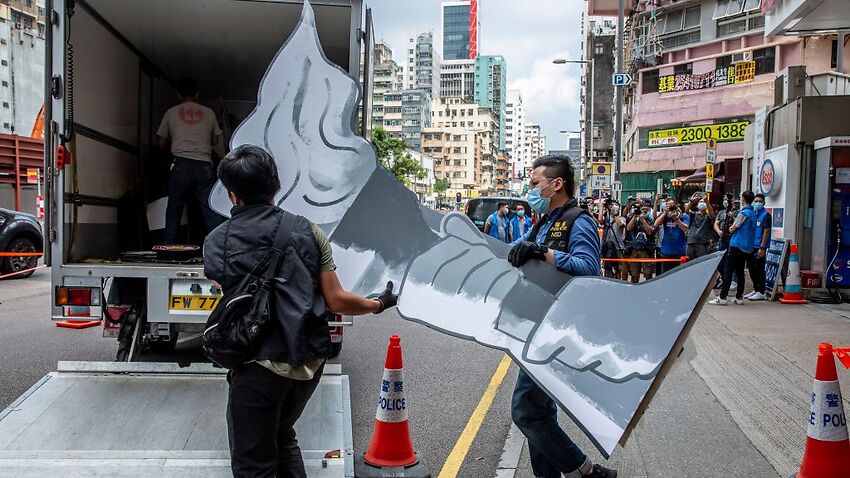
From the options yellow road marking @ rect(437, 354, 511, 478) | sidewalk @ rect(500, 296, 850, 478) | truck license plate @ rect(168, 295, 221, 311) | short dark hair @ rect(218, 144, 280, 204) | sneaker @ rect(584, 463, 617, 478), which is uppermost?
short dark hair @ rect(218, 144, 280, 204)

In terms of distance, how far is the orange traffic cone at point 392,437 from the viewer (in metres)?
4.37

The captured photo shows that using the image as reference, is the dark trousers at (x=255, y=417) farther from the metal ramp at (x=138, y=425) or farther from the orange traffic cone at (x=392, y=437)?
the orange traffic cone at (x=392, y=437)

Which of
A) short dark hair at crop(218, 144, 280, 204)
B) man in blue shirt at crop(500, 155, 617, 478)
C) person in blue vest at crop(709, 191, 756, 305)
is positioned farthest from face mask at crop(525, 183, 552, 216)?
person in blue vest at crop(709, 191, 756, 305)

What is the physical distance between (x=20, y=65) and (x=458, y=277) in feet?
294

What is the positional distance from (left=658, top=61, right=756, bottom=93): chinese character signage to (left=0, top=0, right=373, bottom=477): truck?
35.3 meters

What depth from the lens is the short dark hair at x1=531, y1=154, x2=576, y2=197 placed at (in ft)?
13.1

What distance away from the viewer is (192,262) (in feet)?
19.3

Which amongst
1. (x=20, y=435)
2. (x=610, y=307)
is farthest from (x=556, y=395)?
(x=20, y=435)

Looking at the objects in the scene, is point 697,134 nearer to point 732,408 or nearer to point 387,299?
point 732,408

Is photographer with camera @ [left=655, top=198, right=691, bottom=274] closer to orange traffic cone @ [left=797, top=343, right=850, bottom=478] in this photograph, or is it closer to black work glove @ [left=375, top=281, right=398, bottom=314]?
orange traffic cone @ [left=797, top=343, right=850, bottom=478]

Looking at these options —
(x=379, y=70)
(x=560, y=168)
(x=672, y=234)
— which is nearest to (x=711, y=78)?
(x=672, y=234)

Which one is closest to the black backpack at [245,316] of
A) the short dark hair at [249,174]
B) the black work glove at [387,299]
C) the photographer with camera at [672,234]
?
the short dark hair at [249,174]

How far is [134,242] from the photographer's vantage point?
7422mm

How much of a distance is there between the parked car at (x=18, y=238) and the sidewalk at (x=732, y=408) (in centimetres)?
1191
